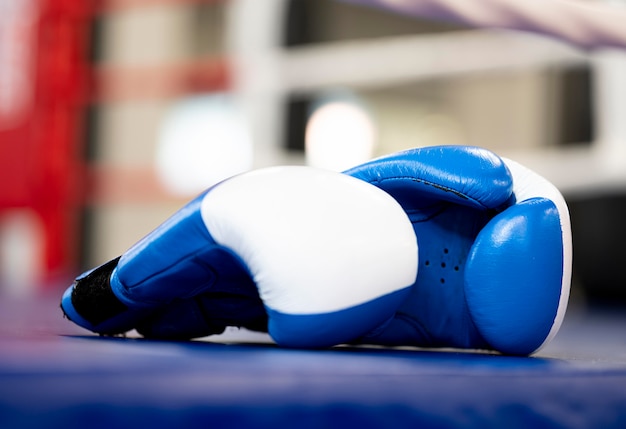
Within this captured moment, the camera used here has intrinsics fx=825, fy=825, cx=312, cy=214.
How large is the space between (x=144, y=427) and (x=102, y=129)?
10.9 ft

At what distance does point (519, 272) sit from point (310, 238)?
180 millimetres

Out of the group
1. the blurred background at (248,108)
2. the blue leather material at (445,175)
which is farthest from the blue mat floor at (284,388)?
the blurred background at (248,108)

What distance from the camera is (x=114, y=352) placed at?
0.54m

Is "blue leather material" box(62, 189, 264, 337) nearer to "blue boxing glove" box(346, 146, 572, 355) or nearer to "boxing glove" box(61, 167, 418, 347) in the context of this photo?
"boxing glove" box(61, 167, 418, 347)

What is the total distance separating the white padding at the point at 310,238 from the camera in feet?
1.98

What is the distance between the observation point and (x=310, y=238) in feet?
1.99

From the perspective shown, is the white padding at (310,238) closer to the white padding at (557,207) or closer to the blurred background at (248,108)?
the white padding at (557,207)

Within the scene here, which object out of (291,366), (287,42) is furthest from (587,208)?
(291,366)

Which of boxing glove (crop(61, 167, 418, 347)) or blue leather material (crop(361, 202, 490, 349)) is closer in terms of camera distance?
boxing glove (crop(61, 167, 418, 347))

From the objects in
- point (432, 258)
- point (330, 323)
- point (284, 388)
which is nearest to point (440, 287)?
point (432, 258)

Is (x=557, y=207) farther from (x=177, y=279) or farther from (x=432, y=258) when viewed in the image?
(x=177, y=279)

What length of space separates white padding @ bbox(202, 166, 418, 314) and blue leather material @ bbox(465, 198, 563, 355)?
8 centimetres

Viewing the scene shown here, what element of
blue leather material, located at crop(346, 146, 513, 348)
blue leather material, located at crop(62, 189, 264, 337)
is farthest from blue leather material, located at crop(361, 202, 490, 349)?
blue leather material, located at crop(62, 189, 264, 337)

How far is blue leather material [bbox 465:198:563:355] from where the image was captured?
26.1 inches
